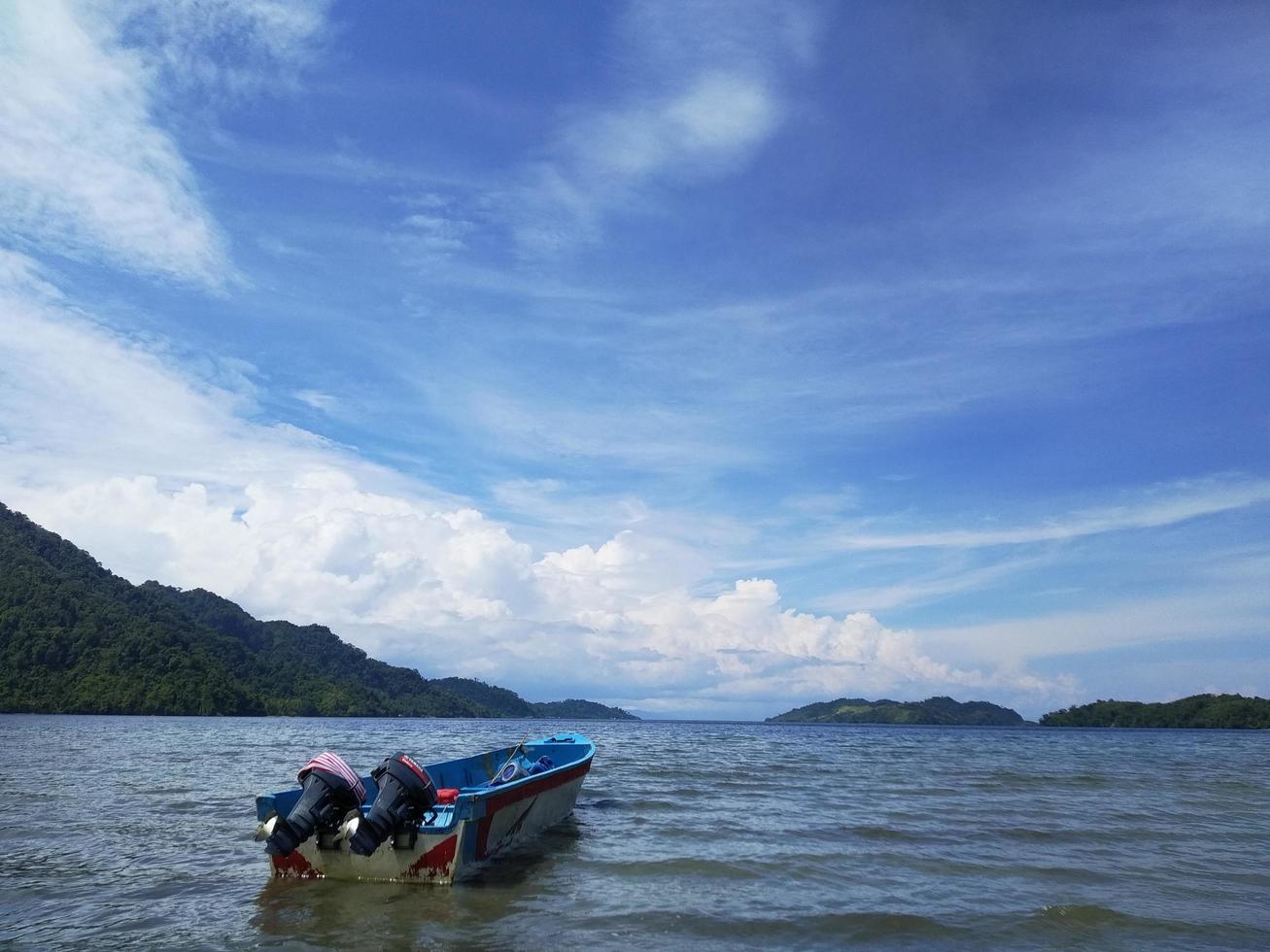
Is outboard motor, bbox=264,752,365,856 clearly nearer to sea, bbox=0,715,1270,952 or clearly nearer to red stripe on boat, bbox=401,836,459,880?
sea, bbox=0,715,1270,952

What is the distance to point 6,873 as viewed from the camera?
12.5 meters

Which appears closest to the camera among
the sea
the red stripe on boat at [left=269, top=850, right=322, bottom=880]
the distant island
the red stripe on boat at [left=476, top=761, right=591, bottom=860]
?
the sea

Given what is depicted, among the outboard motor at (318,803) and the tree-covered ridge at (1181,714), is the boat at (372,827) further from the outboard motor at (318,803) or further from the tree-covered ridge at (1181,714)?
the tree-covered ridge at (1181,714)

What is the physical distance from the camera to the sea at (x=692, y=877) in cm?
1032

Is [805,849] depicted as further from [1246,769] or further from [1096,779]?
[1246,769]

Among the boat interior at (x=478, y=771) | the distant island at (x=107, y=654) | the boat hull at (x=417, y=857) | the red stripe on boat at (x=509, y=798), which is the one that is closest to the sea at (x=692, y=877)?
the boat hull at (x=417, y=857)

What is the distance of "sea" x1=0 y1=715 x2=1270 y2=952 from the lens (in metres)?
10.3

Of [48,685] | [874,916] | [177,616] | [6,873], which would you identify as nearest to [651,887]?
[874,916]

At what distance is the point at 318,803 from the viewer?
11578 mm

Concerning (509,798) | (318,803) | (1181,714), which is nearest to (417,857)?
(318,803)

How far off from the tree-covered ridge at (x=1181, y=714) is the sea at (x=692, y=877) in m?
183

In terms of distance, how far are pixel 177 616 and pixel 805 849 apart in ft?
535

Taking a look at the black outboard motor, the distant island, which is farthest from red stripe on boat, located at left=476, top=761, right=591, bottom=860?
the distant island

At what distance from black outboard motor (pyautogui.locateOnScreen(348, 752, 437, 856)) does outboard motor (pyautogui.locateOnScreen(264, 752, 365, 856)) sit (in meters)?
0.44
